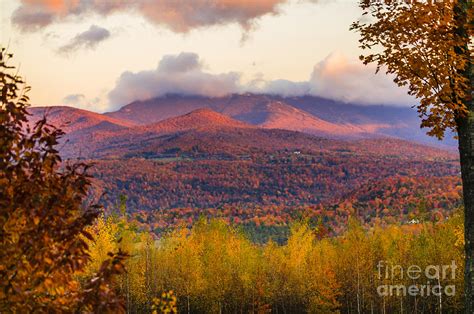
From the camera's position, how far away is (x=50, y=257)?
248 inches

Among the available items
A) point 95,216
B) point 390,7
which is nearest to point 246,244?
point 390,7

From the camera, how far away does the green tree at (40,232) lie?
6160 mm

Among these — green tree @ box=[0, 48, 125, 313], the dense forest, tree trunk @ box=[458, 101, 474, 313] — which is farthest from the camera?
the dense forest

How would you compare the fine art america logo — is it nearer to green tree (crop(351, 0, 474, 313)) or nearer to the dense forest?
the dense forest

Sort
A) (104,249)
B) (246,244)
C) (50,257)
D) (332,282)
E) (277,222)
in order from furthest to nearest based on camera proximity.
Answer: (277,222) → (246,244) → (332,282) → (104,249) → (50,257)

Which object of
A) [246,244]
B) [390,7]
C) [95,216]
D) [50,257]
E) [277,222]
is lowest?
→ [277,222]

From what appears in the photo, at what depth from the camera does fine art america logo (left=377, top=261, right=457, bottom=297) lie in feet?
163

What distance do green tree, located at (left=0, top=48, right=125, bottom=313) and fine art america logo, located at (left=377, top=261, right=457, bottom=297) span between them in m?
47.0

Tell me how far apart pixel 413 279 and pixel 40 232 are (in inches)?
2139

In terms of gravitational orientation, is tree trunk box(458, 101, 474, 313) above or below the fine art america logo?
above

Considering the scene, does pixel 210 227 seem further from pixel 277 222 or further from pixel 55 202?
pixel 277 222

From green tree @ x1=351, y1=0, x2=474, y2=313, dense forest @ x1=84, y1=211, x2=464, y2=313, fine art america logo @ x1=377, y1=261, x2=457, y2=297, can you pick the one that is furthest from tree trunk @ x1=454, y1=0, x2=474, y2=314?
dense forest @ x1=84, y1=211, x2=464, y2=313

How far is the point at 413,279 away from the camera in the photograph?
55.0 metres

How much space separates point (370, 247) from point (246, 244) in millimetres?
14519
